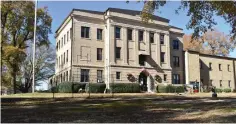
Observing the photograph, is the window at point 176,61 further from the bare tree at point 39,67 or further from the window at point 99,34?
the bare tree at point 39,67

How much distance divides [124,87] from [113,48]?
18.9ft

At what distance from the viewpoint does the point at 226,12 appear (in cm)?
1390

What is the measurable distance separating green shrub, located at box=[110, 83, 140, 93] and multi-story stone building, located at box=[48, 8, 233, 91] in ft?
6.54

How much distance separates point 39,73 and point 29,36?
20.2 meters

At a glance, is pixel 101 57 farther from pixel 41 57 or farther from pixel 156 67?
pixel 41 57

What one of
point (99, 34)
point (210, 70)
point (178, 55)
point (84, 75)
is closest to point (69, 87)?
point (84, 75)

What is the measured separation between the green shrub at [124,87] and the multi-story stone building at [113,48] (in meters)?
1.99

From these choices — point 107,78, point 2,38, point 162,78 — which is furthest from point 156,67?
point 2,38

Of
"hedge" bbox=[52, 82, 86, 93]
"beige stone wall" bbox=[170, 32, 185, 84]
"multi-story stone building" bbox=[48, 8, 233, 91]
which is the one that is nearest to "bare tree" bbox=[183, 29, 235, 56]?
"beige stone wall" bbox=[170, 32, 185, 84]

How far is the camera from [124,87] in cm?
3619

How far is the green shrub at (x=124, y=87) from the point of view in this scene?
116 feet

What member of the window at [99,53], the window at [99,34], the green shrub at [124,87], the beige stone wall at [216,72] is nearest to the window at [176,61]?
the beige stone wall at [216,72]

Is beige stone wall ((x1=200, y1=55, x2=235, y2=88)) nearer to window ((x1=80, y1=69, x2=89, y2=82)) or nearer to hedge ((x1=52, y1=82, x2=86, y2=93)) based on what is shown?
window ((x1=80, y1=69, x2=89, y2=82))

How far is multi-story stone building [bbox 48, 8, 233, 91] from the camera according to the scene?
125ft
